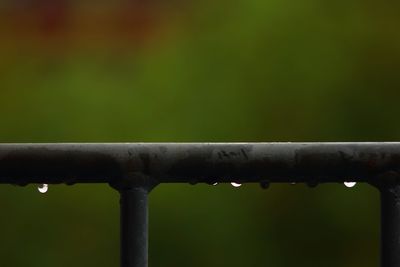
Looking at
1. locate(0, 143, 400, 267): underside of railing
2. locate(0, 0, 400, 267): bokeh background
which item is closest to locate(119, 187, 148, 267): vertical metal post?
locate(0, 143, 400, 267): underside of railing

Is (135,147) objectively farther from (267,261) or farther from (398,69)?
(398,69)

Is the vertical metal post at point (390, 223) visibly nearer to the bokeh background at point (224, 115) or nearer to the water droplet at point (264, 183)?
the water droplet at point (264, 183)

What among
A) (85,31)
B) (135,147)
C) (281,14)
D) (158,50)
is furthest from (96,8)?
(135,147)

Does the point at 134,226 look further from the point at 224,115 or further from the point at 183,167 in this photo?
the point at 224,115

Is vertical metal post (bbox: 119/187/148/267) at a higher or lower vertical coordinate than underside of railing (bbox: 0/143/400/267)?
lower

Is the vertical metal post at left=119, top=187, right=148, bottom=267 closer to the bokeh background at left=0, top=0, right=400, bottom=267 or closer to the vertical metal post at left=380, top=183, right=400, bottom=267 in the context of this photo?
the vertical metal post at left=380, top=183, right=400, bottom=267
